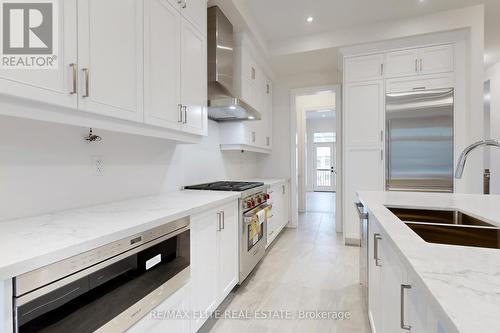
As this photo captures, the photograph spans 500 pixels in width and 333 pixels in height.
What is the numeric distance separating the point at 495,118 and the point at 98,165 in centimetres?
616

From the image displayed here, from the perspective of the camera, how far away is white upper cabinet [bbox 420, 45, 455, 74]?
3051 millimetres

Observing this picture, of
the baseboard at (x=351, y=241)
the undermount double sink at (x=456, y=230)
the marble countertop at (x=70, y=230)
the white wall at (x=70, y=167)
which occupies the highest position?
the white wall at (x=70, y=167)

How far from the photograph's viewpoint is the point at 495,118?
4.47 m

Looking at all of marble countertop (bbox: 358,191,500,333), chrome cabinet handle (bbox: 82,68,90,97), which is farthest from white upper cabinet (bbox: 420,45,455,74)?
chrome cabinet handle (bbox: 82,68,90,97)

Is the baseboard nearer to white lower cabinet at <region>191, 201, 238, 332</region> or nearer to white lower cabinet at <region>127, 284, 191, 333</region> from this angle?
white lower cabinet at <region>191, 201, 238, 332</region>

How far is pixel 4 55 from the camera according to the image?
0.91m

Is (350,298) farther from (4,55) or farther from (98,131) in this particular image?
(4,55)

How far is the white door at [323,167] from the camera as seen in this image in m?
9.80

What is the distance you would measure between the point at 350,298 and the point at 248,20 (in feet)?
10.1

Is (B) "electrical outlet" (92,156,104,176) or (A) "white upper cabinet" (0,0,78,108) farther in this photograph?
(B) "electrical outlet" (92,156,104,176)

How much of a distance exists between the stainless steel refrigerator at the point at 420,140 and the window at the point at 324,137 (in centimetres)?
654

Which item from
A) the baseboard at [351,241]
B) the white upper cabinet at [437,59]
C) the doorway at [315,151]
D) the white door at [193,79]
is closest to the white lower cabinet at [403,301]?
the white door at [193,79]

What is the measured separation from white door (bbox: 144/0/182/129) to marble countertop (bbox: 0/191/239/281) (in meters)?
0.59

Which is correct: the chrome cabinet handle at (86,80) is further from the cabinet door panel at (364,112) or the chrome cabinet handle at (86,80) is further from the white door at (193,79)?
the cabinet door panel at (364,112)
